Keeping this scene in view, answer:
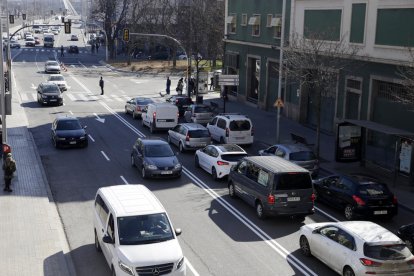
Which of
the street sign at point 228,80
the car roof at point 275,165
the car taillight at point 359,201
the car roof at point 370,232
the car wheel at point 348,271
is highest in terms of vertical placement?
the street sign at point 228,80

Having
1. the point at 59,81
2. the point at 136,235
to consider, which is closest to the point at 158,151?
the point at 136,235

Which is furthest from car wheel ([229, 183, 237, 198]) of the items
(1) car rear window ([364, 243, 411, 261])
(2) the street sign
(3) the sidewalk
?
(2) the street sign

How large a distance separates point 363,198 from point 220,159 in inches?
268

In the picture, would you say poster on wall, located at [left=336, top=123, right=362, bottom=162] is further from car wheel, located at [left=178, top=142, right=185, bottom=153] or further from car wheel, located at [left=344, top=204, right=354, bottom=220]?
car wheel, located at [left=344, top=204, right=354, bottom=220]

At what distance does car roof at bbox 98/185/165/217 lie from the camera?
536 inches

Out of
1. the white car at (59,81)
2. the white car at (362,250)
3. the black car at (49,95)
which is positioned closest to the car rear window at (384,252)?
the white car at (362,250)

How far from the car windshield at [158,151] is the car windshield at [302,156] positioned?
514 centimetres

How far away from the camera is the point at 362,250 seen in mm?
13195

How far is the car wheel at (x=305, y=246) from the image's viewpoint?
15.5 m

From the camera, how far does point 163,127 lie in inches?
1337

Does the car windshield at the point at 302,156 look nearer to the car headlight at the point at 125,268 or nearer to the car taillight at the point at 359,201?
the car taillight at the point at 359,201

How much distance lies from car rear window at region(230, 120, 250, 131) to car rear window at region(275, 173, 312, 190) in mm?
11948

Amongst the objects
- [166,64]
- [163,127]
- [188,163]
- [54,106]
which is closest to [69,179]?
[188,163]

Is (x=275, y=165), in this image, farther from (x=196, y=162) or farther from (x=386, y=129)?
(x=386, y=129)
